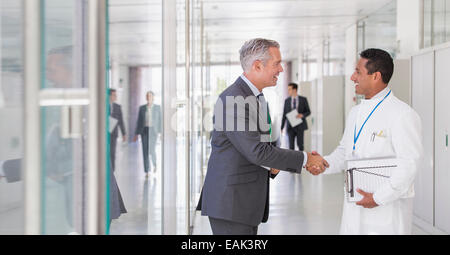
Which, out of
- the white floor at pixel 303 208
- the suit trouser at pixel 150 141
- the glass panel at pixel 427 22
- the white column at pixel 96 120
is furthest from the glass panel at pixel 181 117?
the glass panel at pixel 427 22

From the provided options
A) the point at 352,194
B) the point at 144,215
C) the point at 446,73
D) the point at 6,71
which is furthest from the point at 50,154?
the point at 446,73

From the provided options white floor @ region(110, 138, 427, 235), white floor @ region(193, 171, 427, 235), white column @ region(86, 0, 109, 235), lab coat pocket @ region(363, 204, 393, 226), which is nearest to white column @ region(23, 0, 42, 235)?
white column @ region(86, 0, 109, 235)

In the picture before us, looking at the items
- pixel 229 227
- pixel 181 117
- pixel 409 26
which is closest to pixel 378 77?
pixel 229 227

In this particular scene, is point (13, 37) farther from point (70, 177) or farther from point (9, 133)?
point (70, 177)

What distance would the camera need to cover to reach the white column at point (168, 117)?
2.83m

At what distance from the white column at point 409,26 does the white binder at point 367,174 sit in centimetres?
448

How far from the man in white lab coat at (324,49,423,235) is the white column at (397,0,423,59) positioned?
13.7 ft

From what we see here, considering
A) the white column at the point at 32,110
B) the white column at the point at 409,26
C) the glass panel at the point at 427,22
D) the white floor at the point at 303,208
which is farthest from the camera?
the white column at the point at 409,26

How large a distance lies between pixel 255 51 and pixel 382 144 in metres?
0.89

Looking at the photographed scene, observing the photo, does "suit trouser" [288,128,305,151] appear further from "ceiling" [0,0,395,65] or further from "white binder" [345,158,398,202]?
"white binder" [345,158,398,202]

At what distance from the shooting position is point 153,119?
8.41 ft

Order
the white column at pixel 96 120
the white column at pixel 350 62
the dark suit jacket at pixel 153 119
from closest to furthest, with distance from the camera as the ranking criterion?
the white column at pixel 96 120 < the dark suit jacket at pixel 153 119 < the white column at pixel 350 62

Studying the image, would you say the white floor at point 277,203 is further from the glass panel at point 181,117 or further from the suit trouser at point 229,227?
the suit trouser at point 229,227

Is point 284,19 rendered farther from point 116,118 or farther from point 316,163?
point 116,118
